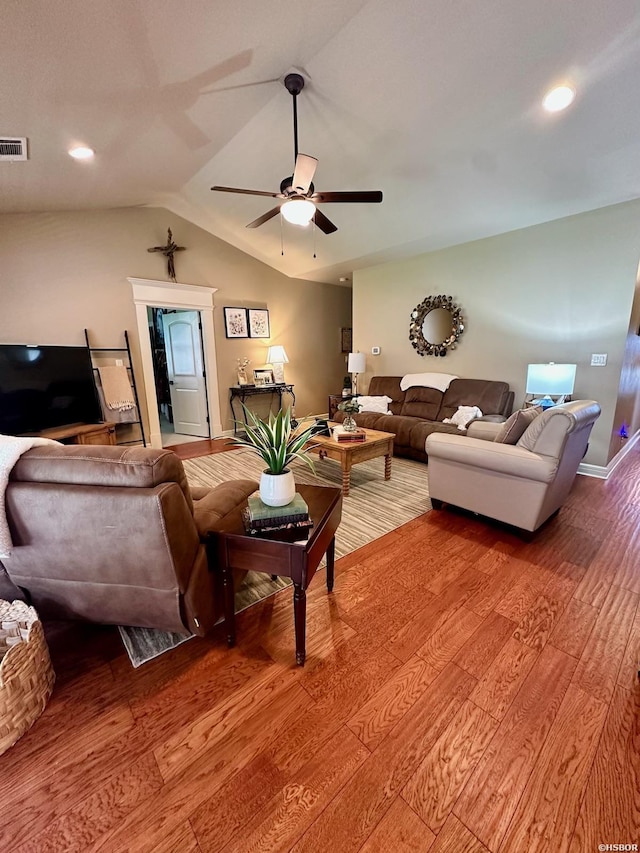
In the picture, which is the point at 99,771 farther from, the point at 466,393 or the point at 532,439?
the point at 466,393

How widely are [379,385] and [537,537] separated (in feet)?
10.7

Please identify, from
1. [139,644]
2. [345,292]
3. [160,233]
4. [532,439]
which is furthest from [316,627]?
[345,292]

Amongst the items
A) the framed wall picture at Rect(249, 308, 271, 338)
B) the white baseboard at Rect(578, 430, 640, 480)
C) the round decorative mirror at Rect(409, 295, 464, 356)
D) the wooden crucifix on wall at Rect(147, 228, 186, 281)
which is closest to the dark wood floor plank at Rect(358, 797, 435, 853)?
the white baseboard at Rect(578, 430, 640, 480)

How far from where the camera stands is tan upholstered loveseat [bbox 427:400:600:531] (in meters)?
2.15

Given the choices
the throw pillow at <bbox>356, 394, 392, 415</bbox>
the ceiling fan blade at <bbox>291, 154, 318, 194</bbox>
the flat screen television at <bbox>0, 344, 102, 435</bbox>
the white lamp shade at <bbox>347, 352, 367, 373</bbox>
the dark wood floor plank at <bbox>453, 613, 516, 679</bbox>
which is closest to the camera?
the dark wood floor plank at <bbox>453, 613, 516, 679</bbox>

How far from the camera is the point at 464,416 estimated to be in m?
4.01

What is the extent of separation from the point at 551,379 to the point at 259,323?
14.0 ft

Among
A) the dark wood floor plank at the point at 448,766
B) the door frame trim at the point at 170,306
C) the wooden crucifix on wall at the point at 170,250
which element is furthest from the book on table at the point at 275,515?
the wooden crucifix on wall at the point at 170,250

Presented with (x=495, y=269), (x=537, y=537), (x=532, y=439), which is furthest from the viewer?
(x=495, y=269)

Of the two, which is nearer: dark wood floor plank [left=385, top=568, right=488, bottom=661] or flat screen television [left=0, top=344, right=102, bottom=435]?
dark wood floor plank [left=385, top=568, right=488, bottom=661]

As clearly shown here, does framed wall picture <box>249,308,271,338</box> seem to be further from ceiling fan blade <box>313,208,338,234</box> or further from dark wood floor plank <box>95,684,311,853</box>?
dark wood floor plank <box>95,684,311,853</box>

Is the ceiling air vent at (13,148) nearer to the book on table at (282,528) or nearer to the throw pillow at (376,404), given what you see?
the book on table at (282,528)

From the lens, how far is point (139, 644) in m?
1.58

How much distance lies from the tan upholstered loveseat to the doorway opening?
13.0 feet
